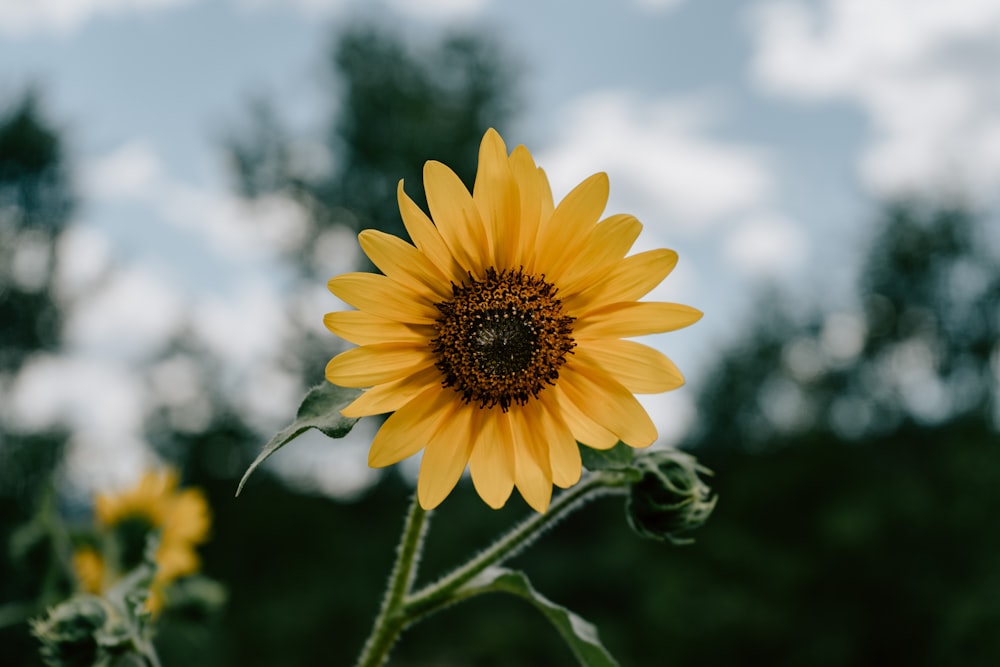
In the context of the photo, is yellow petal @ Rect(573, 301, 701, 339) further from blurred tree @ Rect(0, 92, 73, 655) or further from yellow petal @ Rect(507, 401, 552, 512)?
blurred tree @ Rect(0, 92, 73, 655)

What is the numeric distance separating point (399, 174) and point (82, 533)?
20.5 m

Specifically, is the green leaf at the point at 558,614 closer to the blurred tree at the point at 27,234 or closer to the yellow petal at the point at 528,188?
the yellow petal at the point at 528,188

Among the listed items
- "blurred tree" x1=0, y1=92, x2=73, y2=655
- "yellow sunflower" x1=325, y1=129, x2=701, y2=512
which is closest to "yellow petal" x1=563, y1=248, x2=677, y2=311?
"yellow sunflower" x1=325, y1=129, x2=701, y2=512

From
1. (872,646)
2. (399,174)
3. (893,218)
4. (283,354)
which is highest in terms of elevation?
(399,174)

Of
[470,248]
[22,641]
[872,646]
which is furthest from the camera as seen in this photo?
[872,646]

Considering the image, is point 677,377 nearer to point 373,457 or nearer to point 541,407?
point 541,407

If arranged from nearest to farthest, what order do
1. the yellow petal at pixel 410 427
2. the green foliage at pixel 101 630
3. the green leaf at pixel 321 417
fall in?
1. the green leaf at pixel 321 417
2. the yellow petal at pixel 410 427
3. the green foliage at pixel 101 630

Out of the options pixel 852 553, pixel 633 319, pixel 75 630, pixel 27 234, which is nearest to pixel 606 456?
pixel 633 319

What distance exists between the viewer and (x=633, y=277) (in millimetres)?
1271

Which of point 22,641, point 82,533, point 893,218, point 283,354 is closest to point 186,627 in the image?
point 82,533

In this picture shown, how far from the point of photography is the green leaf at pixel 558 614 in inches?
51.0

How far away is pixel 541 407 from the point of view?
53.1 inches

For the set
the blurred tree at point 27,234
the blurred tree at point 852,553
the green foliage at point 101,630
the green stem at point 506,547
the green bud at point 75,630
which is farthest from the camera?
the blurred tree at point 27,234

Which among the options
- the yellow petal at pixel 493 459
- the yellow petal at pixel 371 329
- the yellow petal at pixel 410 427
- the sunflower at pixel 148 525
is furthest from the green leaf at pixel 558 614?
the sunflower at pixel 148 525
